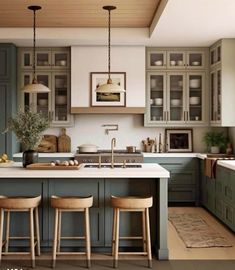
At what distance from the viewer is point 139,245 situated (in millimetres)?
4668

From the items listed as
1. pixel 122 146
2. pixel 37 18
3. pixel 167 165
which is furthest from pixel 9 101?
pixel 167 165

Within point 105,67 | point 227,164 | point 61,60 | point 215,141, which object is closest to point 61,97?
point 61,60

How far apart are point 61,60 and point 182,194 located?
2.92 metres

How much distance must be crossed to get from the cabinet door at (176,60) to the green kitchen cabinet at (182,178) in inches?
59.7

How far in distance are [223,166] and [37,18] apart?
3.15 meters

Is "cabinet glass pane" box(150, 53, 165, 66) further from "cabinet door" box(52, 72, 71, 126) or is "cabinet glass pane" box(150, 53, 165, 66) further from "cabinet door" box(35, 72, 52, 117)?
"cabinet door" box(35, 72, 52, 117)

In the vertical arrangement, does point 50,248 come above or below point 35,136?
below

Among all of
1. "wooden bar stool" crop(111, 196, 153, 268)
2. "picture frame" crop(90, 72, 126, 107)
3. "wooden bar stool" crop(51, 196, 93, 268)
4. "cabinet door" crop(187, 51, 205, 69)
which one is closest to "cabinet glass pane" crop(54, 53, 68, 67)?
"picture frame" crop(90, 72, 126, 107)

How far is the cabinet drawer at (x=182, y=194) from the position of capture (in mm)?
7305

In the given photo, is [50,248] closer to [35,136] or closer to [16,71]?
[35,136]

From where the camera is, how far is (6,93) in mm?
7055

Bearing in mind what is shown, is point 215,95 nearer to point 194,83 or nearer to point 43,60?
point 194,83

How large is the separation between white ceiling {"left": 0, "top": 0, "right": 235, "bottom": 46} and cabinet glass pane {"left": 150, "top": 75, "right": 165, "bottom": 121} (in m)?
0.60

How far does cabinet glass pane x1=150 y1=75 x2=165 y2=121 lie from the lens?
24.8ft
